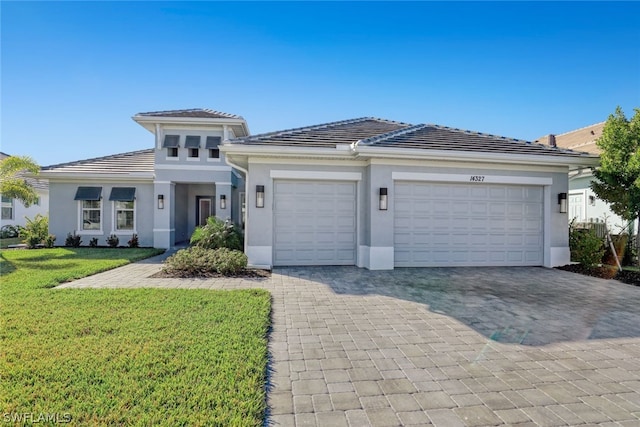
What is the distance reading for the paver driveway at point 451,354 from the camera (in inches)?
106

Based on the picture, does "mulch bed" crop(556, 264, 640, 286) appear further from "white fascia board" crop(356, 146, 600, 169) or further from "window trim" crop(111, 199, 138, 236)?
"window trim" crop(111, 199, 138, 236)

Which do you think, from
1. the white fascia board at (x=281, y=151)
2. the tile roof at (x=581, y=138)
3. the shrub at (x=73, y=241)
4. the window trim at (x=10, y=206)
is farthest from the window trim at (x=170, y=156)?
the tile roof at (x=581, y=138)

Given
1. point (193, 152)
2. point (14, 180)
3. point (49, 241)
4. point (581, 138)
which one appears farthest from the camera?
point (581, 138)

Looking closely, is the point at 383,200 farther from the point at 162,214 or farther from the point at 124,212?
the point at 124,212

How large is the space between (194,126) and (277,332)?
12.7 m

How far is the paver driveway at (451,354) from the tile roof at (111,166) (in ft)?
30.7

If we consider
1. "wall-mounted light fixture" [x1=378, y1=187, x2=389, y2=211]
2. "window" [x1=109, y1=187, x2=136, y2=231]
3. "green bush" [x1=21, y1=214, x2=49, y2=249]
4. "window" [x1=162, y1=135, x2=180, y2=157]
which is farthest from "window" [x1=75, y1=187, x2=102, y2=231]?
"wall-mounted light fixture" [x1=378, y1=187, x2=389, y2=211]

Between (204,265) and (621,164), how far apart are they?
38.8ft

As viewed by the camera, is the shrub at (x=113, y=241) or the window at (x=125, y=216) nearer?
the shrub at (x=113, y=241)

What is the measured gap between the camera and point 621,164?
867cm

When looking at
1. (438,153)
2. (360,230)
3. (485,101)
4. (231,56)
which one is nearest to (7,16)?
(231,56)

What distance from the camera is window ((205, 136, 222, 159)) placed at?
47.6ft

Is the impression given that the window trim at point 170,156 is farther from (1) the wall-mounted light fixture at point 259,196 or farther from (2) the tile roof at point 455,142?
(2) the tile roof at point 455,142

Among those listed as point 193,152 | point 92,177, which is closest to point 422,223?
point 193,152
